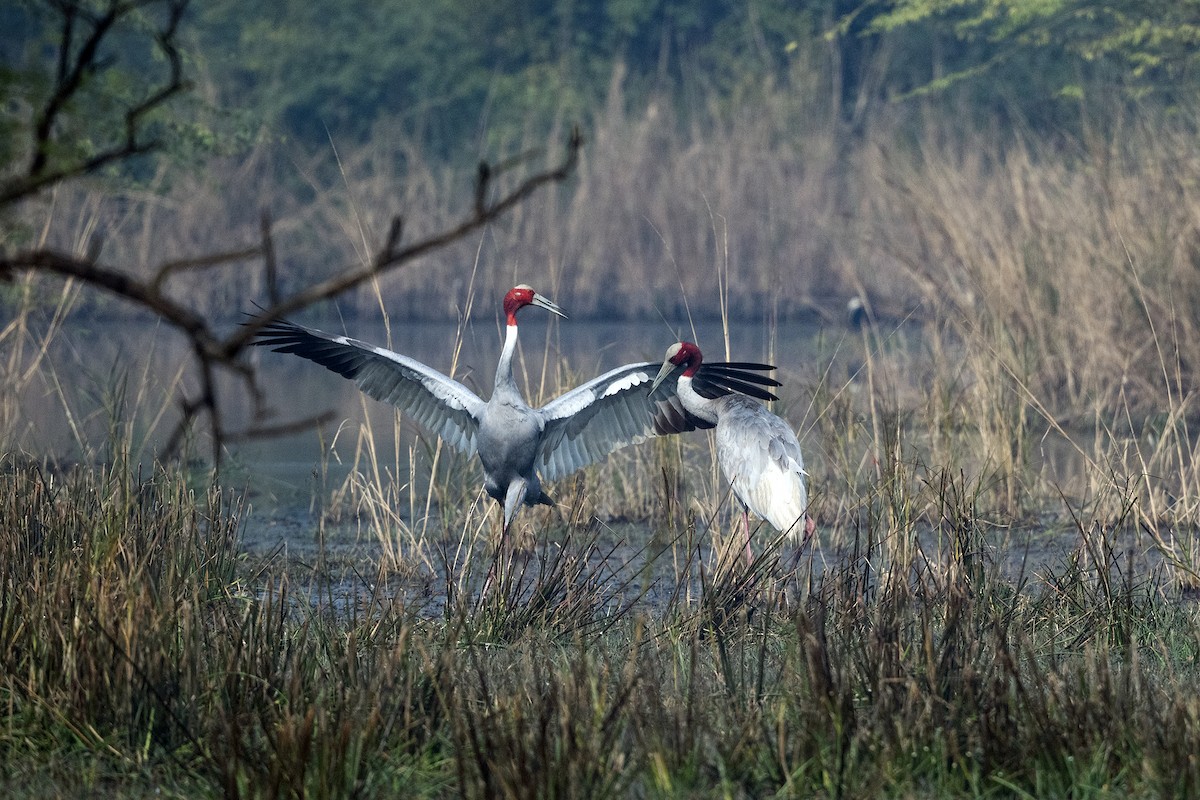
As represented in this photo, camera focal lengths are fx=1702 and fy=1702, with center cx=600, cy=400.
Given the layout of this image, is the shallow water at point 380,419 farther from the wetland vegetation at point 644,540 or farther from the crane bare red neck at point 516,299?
the crane bare red neck at point 516,299

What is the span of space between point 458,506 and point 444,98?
54.7 ft

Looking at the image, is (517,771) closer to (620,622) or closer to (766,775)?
(766,775)

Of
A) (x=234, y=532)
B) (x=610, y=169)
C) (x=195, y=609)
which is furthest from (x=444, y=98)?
(x=195, y=609)

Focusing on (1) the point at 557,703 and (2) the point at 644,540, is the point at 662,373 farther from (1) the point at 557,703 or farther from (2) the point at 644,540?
(1) the point at 557,703

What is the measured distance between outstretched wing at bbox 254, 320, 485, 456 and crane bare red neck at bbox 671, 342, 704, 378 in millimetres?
752

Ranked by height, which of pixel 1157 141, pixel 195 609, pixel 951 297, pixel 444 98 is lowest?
pixel 195 609

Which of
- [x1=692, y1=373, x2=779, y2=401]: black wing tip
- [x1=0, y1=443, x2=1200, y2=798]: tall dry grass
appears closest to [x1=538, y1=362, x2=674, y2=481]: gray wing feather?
[x1=692, y1=373, x2=779, y2=401]: black wing tip

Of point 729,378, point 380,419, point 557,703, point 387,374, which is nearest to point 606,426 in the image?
point 729,378

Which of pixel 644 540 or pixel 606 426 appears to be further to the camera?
pixel 644 540

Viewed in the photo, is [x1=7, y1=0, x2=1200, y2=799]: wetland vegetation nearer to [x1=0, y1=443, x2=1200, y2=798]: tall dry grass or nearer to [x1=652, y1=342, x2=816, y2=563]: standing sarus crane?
[x1=0, y1=443, x2=1200, y2=798]: tall dry grass

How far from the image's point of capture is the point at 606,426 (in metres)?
6.52

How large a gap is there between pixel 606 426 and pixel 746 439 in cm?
54

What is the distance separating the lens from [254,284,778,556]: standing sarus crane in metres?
6.20

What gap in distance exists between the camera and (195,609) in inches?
163
